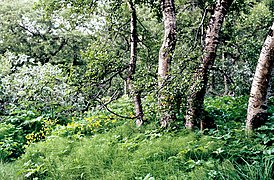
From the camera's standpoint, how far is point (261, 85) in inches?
144

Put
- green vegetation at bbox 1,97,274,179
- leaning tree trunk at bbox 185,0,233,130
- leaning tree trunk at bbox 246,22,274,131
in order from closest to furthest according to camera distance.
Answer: green vegetation at bbox 1,97,274,179, leaning tree trunk at bbox 246,22,274,131, leaning tree trunk at bbox 185,0,233,130

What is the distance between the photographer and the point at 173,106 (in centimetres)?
434

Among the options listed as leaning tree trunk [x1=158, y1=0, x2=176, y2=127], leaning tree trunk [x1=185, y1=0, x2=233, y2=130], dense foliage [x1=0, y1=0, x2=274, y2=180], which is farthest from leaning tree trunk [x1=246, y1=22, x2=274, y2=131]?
leaning tree trunk [x1=158, y1=0, x2=176, y2=127]

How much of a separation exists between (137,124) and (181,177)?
269cm

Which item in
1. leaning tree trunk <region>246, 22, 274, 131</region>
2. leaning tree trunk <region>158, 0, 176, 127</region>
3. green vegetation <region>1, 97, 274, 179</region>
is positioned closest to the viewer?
green vegetation <region>1, 97, 274, 179</region>

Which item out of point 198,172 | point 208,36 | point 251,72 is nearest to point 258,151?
point 198,172

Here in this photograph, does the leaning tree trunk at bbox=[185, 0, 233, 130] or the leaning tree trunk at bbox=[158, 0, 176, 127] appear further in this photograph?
the leaning tree trunk at bbox=[158, 0, 176, 127]

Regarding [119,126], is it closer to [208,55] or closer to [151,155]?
[151,155]

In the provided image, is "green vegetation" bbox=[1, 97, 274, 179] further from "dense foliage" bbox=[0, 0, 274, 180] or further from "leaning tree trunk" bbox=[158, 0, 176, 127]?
"leaning tree trunk" bbox=[158, 0, 176, 127]

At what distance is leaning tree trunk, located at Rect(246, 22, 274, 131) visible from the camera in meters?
3.53

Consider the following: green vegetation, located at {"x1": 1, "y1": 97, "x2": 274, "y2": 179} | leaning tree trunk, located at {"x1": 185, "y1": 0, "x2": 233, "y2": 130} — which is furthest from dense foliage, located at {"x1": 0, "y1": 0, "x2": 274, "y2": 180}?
leaning tree trunk, located at {"x1": 185, "y1": 0, "x2": 233, "y2": 130}

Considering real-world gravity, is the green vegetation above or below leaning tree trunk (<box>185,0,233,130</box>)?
below

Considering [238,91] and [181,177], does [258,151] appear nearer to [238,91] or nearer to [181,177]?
[181,177]

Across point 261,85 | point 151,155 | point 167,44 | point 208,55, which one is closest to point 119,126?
point 167,44
